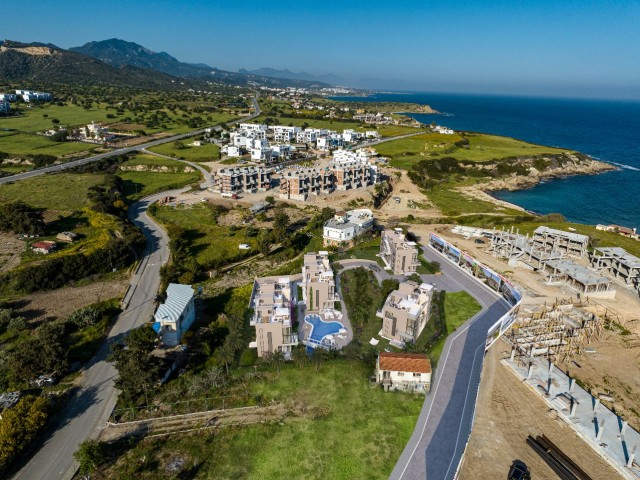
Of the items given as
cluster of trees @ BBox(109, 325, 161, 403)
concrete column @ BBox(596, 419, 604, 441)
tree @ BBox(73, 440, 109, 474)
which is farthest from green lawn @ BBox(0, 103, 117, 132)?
concrete column @ BBox(596, 419, 604, 441)

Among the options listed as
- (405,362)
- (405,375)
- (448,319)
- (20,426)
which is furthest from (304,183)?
(20,426)

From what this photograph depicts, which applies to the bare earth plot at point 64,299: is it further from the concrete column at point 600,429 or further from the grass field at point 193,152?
the grass field at point 193,152

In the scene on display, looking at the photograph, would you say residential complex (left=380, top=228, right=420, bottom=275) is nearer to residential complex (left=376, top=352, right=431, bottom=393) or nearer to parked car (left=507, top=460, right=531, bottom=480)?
residential complex (left=376, top=352, right=431, bottom=393)

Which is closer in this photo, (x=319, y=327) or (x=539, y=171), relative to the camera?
(x=319, y=327)

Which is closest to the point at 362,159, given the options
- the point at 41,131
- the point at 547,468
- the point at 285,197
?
the point at 285,197

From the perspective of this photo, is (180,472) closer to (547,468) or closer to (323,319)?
(323,319)

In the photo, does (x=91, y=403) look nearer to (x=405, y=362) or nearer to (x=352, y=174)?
(x=405, y=362)

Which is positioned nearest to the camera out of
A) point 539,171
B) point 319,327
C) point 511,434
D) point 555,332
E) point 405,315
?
point 511,434
